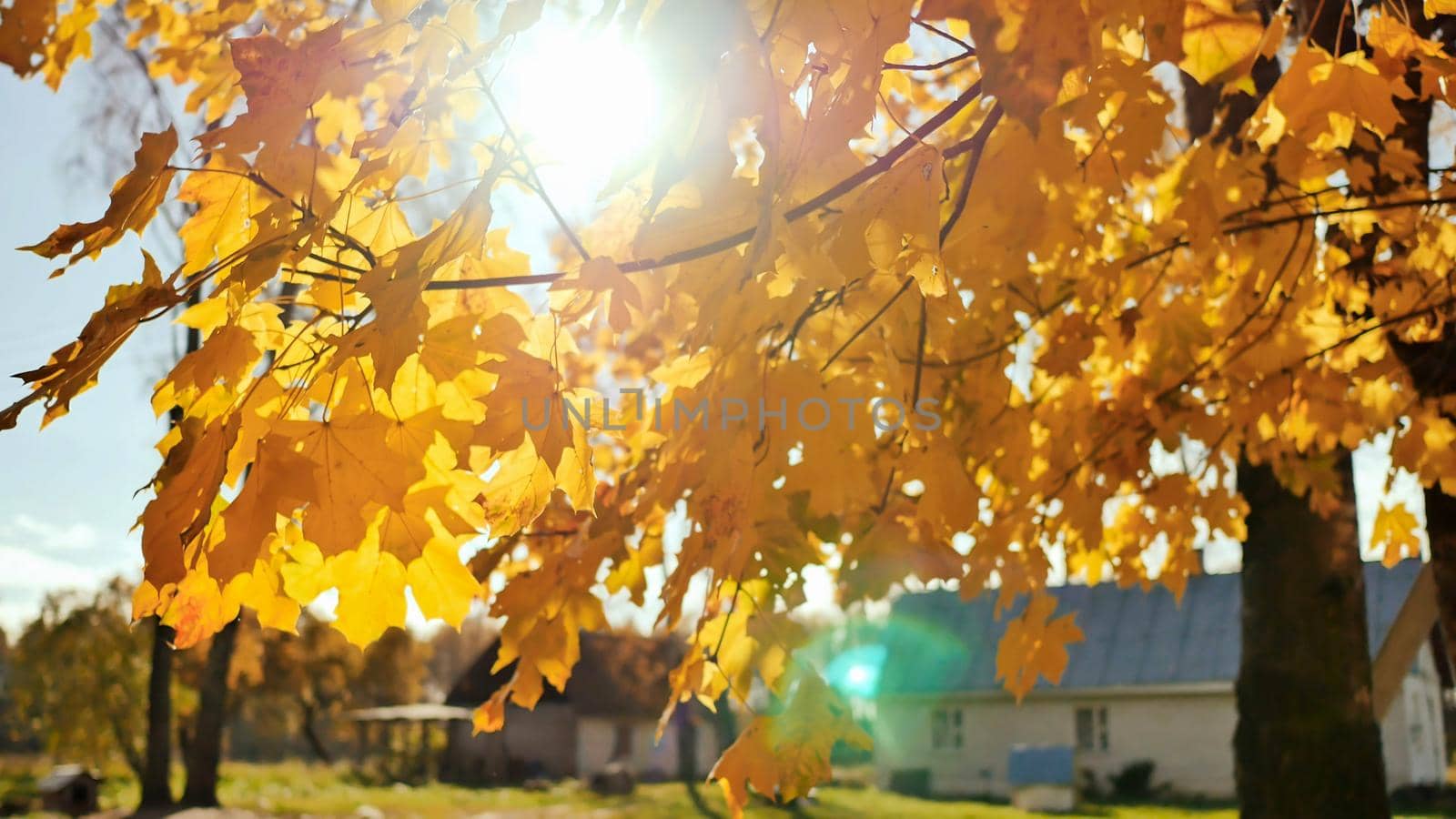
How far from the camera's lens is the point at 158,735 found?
1227 centimetres

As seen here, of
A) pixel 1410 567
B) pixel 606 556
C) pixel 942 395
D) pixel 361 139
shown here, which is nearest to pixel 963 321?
pixel 942 395

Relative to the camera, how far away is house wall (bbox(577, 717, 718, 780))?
31406mm

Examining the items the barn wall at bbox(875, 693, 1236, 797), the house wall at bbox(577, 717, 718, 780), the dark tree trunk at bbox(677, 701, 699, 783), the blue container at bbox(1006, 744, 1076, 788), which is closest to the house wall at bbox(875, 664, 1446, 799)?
the barn wall at bbox(875, 693, 1236, 797)

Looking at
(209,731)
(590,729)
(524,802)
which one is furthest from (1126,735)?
(209,731)

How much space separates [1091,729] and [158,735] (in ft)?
61.2

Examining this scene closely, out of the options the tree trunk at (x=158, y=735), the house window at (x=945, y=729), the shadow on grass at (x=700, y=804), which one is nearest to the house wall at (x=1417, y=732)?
the house window at (x=945, y=729)

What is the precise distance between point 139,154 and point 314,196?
0.30 metres

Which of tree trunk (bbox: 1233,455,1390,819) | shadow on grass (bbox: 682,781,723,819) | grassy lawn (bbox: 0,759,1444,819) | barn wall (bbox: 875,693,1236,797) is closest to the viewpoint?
tree trunk (bbox: 1233,455,1390,819)

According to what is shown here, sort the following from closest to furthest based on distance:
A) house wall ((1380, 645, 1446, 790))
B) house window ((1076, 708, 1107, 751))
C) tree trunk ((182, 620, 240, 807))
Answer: tree trunk ((182, 620, 240, 807)) < house wall ((1380, 645, 1446, 790)) < house window ((1076, 708, 1107, 751))

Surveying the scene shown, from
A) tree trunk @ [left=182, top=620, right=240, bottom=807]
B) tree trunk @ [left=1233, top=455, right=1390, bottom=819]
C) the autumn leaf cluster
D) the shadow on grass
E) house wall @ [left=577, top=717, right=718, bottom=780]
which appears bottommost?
house wall @ [left=577, top=717, right=718, bottom=780]

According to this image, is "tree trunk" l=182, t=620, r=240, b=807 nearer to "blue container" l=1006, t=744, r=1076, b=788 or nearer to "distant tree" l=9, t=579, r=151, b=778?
"distant tree" l=9, t=579, r=151, b=778

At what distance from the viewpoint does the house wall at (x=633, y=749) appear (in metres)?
31.4

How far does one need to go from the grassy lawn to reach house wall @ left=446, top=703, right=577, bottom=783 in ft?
7.19

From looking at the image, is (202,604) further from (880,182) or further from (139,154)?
(880,182)
